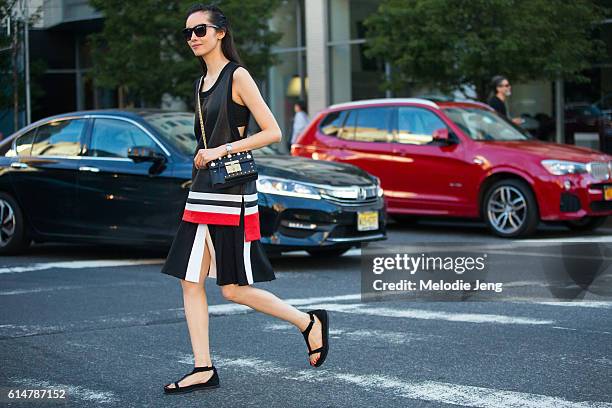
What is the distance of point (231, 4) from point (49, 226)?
11797 mm

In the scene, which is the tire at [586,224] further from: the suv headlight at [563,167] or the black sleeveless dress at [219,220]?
the black sleeveless dress at [219,220]

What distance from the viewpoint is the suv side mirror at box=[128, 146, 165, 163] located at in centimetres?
1147

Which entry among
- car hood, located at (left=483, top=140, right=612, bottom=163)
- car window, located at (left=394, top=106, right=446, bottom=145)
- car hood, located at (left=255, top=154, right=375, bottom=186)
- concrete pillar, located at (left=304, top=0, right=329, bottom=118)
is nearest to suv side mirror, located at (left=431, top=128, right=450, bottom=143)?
car window, located at (left=394, top=106, right=446, bottom=145)

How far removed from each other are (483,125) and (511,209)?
140 cm

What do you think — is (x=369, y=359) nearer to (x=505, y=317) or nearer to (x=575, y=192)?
(x=505, y=317)

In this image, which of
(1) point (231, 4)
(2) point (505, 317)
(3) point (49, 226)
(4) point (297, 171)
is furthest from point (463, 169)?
(1) point (231, 4)

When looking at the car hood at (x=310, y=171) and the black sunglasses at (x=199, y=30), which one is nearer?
the black sunglasses at (x=199, y=30)

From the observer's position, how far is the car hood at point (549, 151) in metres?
13.8

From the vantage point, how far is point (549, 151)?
46.0ft

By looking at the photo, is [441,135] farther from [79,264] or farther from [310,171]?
[79,264]

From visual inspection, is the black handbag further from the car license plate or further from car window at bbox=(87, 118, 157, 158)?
car window at bbox=(87, 118, 157, 158)

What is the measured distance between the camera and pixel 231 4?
23.3 m

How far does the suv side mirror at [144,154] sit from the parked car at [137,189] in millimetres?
12

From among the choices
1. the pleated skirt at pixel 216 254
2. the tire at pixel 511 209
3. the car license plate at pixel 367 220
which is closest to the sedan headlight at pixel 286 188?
the car license plate at pixel 367 220
